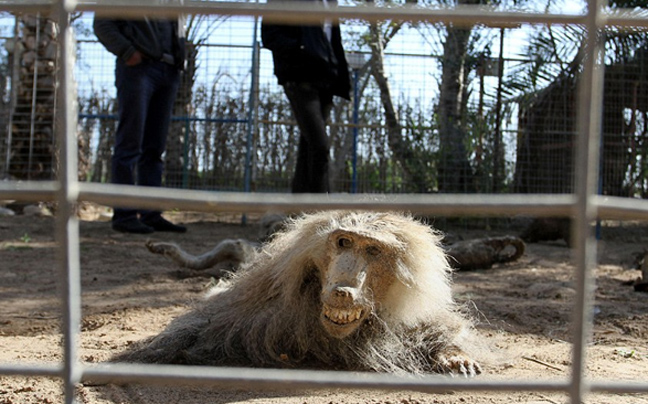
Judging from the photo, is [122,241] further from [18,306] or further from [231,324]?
[231,324]

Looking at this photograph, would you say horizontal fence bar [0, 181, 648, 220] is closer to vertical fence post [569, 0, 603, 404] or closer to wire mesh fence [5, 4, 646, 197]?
vertical fence post [569, 0, 603, 404]

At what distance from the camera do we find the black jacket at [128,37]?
5.76 meters

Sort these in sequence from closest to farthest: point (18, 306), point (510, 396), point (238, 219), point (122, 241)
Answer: point (510, 396)
point (18, 306)
point (122, 241)
point (238, 219)

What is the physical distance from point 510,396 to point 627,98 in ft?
25.9

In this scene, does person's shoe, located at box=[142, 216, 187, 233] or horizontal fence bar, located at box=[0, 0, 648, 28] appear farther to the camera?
person's shoe, located at box=[142, 216, 187, 233]

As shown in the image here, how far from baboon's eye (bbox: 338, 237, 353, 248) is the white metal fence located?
128cm

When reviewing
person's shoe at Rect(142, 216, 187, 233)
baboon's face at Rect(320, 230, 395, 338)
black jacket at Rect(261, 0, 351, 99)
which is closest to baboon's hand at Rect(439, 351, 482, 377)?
baboon's face at Rect(320, 230, 395, 338)

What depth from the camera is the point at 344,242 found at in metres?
2.45

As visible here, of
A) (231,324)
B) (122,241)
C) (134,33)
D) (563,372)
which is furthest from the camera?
(122,241)

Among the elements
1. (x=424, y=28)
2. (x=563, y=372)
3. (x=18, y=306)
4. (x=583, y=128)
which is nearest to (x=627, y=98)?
(x=424, y=28)

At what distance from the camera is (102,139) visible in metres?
10.3

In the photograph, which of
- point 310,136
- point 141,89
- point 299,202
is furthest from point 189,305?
point 141,89

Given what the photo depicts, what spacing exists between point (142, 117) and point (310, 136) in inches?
72.9

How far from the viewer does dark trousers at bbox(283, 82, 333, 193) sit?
16.5 ft
